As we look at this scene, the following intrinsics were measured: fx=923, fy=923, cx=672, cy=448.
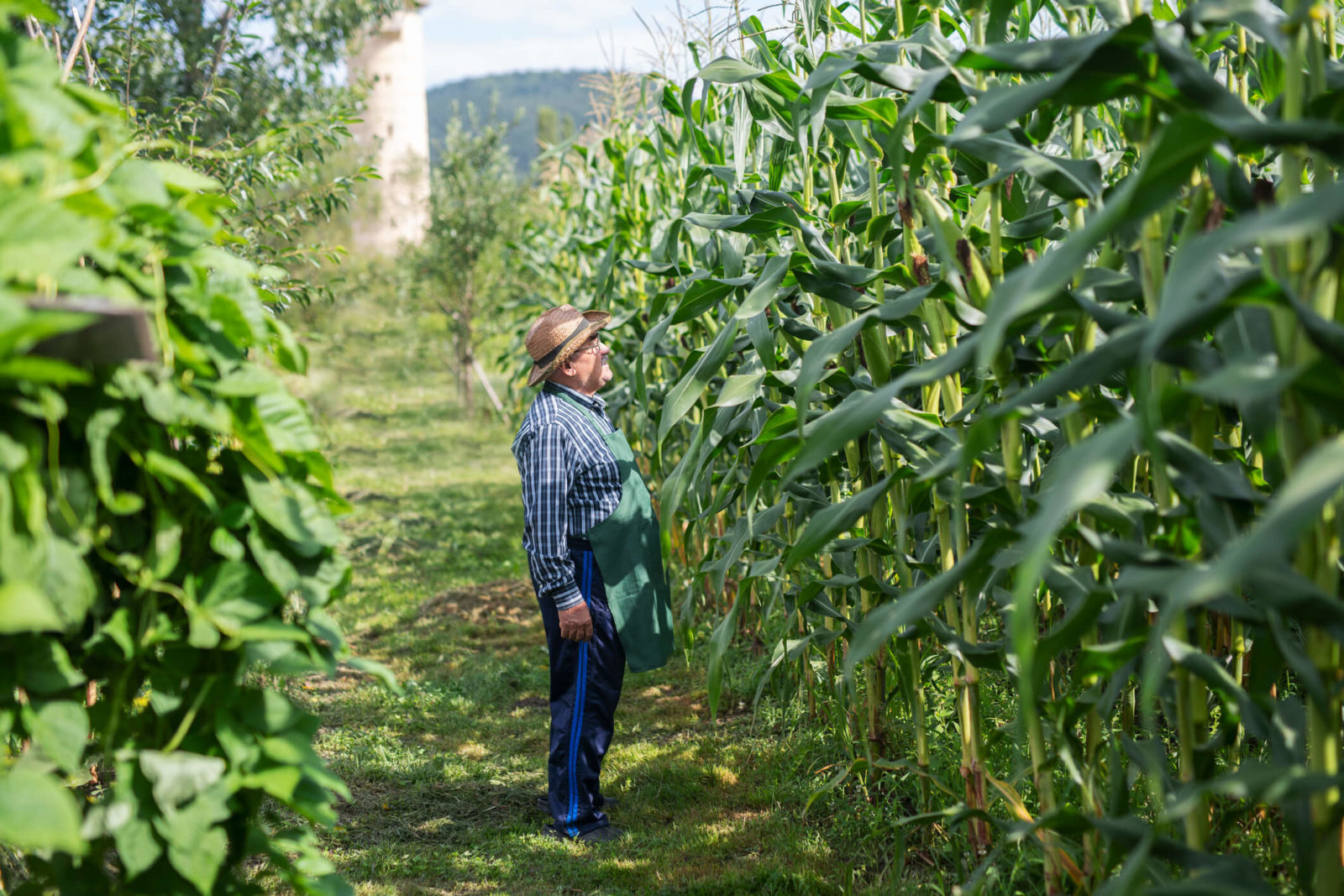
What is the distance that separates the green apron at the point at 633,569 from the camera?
3.29 metres

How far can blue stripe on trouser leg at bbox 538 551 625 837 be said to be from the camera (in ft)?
10.7

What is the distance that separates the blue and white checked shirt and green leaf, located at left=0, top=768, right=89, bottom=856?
209 cm

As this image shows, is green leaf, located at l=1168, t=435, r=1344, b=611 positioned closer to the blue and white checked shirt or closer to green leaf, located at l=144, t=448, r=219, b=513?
green leaf, located at l=144, t=448, r=219, b=513

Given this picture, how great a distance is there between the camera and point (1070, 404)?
73.1 inches

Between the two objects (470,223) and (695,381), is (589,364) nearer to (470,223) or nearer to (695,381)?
(695,381)

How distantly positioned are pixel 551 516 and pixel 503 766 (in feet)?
4.36

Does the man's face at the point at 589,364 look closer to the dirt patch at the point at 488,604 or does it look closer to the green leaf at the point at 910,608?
the green leaf at the point at 910,608

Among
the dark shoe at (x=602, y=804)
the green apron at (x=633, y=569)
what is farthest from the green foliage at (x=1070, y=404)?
the dark shoe at (x=602, y=804)

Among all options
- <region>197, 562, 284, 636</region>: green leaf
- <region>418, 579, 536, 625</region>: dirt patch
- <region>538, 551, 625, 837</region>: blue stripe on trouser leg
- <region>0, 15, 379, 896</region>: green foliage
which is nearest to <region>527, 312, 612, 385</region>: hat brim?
<region>538, 551, 625, 837</region>: blue stripe on trouser leg

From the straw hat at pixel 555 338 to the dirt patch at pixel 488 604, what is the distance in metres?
3.01

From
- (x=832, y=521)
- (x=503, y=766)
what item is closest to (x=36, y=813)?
(x=832, y=521)

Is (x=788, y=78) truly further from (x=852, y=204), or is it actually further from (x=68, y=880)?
(x=68, y=880)

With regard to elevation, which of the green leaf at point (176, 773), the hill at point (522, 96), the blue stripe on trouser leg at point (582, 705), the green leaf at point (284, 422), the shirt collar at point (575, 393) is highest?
the hill at point (522, 96)

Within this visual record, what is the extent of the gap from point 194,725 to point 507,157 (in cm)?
1382
